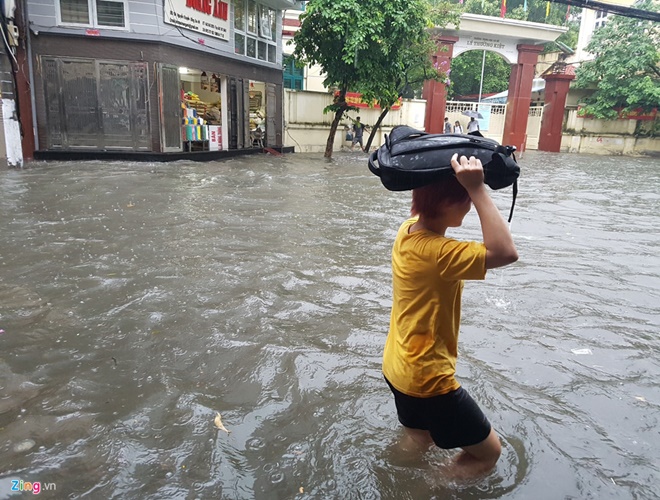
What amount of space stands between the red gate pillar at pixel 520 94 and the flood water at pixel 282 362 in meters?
21.8

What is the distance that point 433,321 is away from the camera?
1.97 m

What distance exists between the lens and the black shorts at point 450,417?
200 centimetres

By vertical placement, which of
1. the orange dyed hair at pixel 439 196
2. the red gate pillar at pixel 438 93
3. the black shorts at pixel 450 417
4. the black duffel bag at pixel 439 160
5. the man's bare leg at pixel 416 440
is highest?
the red gate pillar at pixel 438 93

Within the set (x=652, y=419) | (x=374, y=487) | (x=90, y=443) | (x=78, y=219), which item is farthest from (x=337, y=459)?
(x=78, y=219)

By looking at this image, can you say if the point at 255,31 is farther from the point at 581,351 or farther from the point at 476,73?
the point at 476,73

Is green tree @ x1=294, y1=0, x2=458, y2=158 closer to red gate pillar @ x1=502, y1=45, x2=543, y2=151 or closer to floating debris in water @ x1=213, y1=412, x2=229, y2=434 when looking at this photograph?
red gate pillar @ x1=502, y1=45, x2=543, y2=151

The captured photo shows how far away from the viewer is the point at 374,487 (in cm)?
230

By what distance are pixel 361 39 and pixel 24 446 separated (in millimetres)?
14696

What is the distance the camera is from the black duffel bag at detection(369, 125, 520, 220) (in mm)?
1729

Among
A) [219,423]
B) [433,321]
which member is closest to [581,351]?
[433,321]

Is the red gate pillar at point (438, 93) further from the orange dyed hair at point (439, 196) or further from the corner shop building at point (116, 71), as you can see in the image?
the orange dyed hair at point (439, 196)

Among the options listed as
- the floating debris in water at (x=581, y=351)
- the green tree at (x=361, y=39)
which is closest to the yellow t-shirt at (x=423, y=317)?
the floating debris in water at (x=581, y=351)

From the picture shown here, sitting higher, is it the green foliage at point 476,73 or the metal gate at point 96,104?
the green foliage at point 476,73

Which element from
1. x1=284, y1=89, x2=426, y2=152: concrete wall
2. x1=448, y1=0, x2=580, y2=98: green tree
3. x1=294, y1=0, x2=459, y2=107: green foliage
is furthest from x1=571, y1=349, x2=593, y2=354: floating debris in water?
x1=448, y1=0, x2=580, y2=98: green tree
